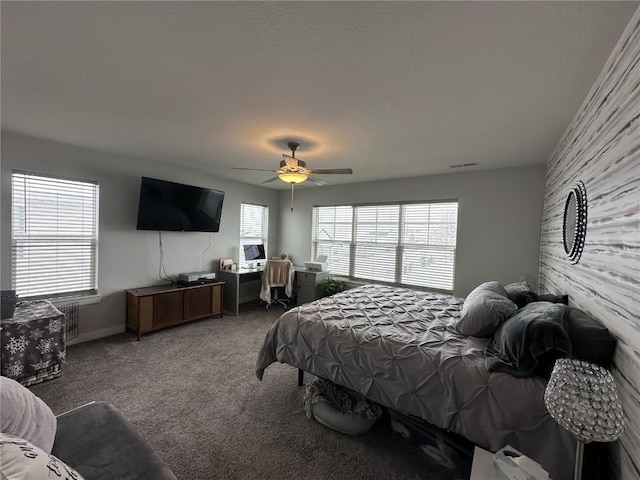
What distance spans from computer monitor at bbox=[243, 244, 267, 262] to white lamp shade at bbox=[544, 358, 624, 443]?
5.00m

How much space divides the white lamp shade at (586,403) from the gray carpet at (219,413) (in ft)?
3.33

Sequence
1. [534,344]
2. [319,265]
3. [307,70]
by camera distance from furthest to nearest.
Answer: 1. [319,265]
2. [307,70]
3. [534,344]

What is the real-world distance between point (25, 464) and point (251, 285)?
15.9 feet

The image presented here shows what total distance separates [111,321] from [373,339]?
3.60 m

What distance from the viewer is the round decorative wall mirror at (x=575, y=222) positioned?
1.85m

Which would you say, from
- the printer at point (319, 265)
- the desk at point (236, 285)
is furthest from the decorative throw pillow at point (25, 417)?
the printer at point (319, 265)

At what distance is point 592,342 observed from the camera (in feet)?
4.52

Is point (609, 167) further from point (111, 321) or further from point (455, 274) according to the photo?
point (111, 321)

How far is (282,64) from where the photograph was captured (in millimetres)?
1562

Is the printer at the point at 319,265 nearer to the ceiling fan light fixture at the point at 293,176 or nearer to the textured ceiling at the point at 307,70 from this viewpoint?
the ceiling fan light fixture at the point at 293,176

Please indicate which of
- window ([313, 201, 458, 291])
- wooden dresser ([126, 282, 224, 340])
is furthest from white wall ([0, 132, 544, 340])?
wooden dresser ([126, 282, 224, 340])

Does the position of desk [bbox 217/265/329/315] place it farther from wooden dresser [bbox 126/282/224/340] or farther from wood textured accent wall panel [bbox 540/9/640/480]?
wood textured accent wall panel [bbox 540/9/640/480]

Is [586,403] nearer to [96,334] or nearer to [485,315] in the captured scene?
[485,315]

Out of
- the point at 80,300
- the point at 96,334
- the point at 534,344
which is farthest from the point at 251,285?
the point at 534,344
